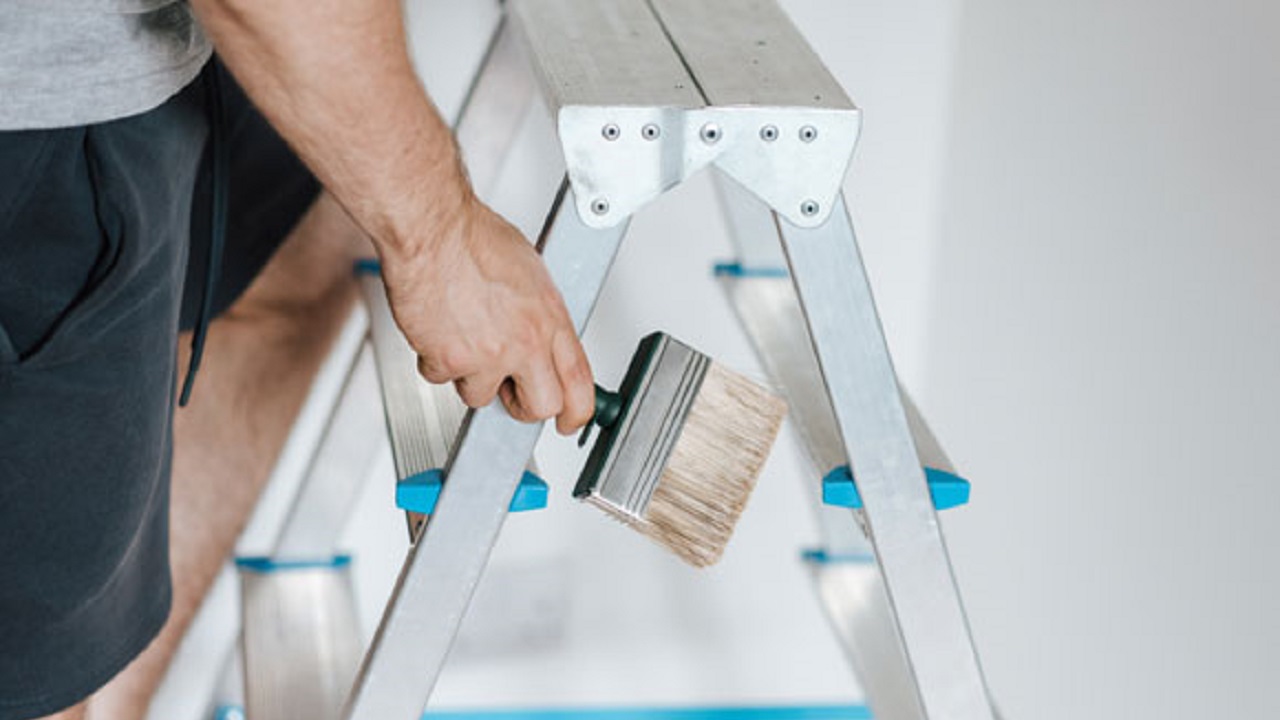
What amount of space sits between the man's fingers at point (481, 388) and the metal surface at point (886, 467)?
0.59 feet

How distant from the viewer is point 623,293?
1636 millimetres

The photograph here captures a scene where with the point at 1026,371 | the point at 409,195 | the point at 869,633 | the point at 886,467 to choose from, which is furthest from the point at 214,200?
the point at 1026,371

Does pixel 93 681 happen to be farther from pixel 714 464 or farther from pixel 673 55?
pixel 673 55

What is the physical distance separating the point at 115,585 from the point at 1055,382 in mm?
798

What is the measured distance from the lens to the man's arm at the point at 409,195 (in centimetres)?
74

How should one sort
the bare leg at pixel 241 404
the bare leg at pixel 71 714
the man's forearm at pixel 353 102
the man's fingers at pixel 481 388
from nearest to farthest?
1. the man's forearm at pixel 353 102
2. the man's fingers at pixel 481 388
3. the bare leg at pixel 71 714
4. the bare leg at pixel 241 404

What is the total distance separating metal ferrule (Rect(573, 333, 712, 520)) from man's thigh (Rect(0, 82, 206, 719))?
0.96 feet

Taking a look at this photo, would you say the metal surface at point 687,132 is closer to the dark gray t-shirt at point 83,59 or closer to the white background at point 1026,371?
the dark gray t-shirt at point 83,59

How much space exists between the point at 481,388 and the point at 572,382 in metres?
0.06

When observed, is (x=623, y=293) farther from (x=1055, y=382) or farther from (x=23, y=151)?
(x=23, y=151)

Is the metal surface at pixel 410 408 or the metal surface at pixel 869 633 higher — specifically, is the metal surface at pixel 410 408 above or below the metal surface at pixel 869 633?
above

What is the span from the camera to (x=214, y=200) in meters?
1.07

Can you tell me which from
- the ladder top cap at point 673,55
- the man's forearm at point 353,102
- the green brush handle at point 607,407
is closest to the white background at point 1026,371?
the ladder top cap at point 673,55

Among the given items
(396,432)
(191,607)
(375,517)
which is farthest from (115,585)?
(375,517)
